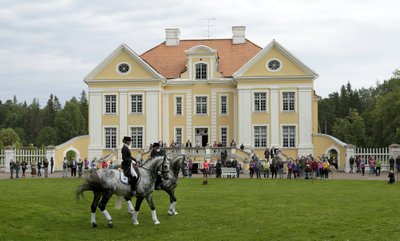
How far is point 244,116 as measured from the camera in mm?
49312

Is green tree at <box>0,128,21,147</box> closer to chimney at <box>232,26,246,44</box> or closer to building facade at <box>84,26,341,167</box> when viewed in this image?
building facade at <box>84,26,341,167</box>

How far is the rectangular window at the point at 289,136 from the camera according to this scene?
49.0 metres

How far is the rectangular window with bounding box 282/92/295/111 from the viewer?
49.1 metres

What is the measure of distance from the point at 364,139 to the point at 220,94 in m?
40.9

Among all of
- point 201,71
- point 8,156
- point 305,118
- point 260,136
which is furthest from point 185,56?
point 8,156

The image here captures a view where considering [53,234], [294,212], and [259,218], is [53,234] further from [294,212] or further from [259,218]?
[294,212]

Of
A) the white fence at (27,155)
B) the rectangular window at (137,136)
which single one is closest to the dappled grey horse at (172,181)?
the white fence at (27,155)

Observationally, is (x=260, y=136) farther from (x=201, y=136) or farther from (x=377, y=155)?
(x=377, y=155)

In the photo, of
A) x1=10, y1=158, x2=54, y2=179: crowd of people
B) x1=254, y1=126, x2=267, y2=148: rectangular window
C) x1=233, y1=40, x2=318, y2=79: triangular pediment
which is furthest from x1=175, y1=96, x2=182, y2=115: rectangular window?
x1=10, y1=158, x2=54, y2=179: crowd of people

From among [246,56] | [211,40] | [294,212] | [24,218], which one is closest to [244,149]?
[246,56]

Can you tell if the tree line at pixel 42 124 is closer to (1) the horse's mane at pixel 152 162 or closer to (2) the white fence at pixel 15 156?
(2) the white fence at pixel 15 156

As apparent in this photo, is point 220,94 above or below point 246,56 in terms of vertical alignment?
below

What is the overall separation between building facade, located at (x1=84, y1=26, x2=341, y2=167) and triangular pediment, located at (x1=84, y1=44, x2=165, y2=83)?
8 cm

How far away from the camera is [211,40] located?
5678 cm
